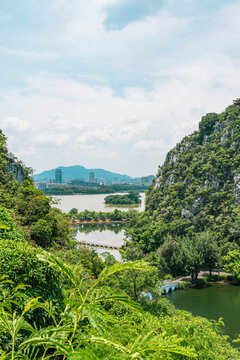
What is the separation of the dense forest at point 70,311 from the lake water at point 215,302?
28.0ft

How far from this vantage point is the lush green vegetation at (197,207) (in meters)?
25.5

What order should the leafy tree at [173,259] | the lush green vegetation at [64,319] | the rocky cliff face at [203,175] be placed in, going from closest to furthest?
1. the lush green vegetation at [64,319]
2. the leafy tree at [173,259]
3. the rocky cliff face at [203,175]

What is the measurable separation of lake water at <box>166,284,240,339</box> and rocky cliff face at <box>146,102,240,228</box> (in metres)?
12.2

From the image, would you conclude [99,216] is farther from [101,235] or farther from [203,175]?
[203,175]

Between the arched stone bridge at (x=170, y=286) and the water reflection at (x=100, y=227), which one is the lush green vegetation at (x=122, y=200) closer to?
the water reflection at (x=100, y=227)

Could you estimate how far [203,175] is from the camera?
1601 inches

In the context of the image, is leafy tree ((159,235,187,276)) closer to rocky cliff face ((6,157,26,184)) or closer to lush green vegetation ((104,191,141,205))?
rocky cliff face ((6,157,26,184))

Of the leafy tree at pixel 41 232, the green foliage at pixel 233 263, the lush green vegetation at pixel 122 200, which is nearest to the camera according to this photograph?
the leafy tree at pixel 41 232

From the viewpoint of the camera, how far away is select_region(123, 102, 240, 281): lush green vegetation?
83.8ft

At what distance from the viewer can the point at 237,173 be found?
3544cm

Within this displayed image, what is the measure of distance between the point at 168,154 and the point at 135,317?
45757 millimetres

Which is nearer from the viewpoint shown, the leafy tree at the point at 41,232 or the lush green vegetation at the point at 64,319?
the lush green vegetation at the point at 64,319

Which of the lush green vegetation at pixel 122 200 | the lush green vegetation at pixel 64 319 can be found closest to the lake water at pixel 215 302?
the lush green vegetation at pixel 64 319

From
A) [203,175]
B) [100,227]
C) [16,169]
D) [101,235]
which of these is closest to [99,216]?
[100,227]
